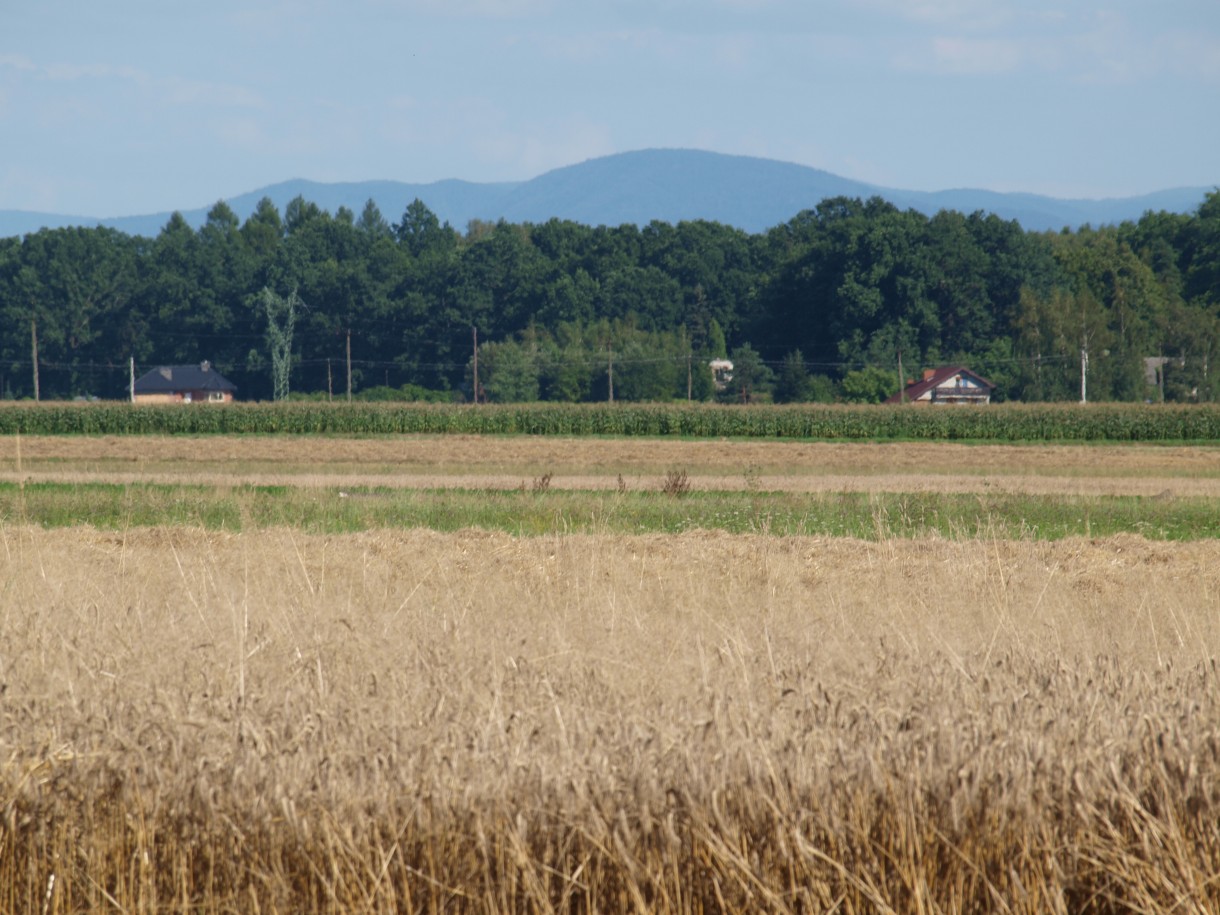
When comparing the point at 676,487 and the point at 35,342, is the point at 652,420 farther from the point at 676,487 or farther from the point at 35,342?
the point at 35,342

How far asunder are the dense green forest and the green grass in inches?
3344

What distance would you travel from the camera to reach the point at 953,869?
5449mm

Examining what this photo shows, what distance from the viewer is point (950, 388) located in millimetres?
110000

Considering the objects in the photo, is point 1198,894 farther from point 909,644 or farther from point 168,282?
point 168,282

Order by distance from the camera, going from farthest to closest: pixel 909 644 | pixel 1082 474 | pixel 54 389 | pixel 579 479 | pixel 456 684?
pixel 54 389, pixel 1082 474, pixel 579 479, pixel 909 644, pixel 456 684

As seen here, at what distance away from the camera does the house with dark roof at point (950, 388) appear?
108m

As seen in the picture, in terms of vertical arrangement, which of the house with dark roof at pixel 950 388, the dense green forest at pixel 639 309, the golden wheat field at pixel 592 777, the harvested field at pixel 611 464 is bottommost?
the harvested field at pixel 611 464

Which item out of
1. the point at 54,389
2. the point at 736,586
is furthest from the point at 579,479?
the point at 54,389

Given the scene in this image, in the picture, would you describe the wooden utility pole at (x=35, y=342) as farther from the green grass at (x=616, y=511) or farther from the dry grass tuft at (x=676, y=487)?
the dry grass tuft at (x=676, y=487)

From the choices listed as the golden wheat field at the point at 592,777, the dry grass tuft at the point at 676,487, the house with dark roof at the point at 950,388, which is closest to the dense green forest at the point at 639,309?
the house with dark roof at the point at 950,388

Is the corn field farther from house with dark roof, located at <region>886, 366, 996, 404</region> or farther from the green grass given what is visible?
the green grass

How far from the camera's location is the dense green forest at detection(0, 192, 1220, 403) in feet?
377

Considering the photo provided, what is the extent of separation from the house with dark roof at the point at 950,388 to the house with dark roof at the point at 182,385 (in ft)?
217

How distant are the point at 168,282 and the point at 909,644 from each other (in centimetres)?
13938
